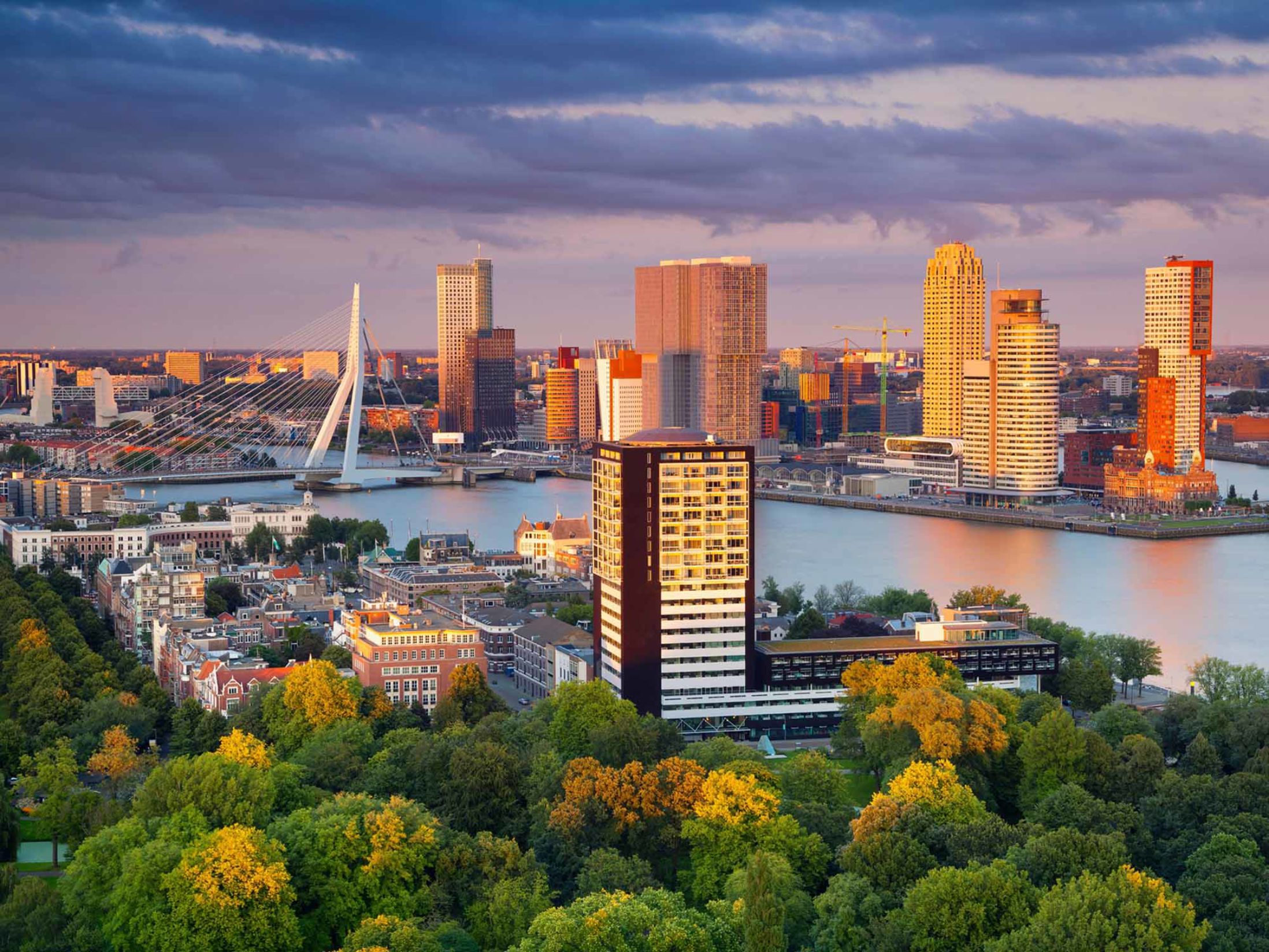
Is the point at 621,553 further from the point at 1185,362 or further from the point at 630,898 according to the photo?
the point at 1185,362

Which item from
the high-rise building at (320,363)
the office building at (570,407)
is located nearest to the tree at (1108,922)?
the office building at (570,407)

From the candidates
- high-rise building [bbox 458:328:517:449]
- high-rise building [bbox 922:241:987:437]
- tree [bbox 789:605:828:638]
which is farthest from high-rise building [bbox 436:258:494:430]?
tree [bbox 789:605:828:638]

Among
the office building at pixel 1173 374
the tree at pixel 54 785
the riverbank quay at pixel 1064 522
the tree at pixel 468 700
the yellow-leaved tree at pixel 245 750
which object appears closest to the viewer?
the tree at pixel 54 785

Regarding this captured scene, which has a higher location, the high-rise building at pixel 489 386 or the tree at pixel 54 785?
the high-rise building at pixel 489 386

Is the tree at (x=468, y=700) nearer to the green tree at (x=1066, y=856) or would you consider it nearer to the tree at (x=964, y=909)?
the green tree at (x=1066, y=856)

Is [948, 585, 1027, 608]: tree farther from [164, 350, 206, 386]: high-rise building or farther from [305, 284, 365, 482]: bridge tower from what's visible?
[164, 350, 206, 386]: high-rise building
